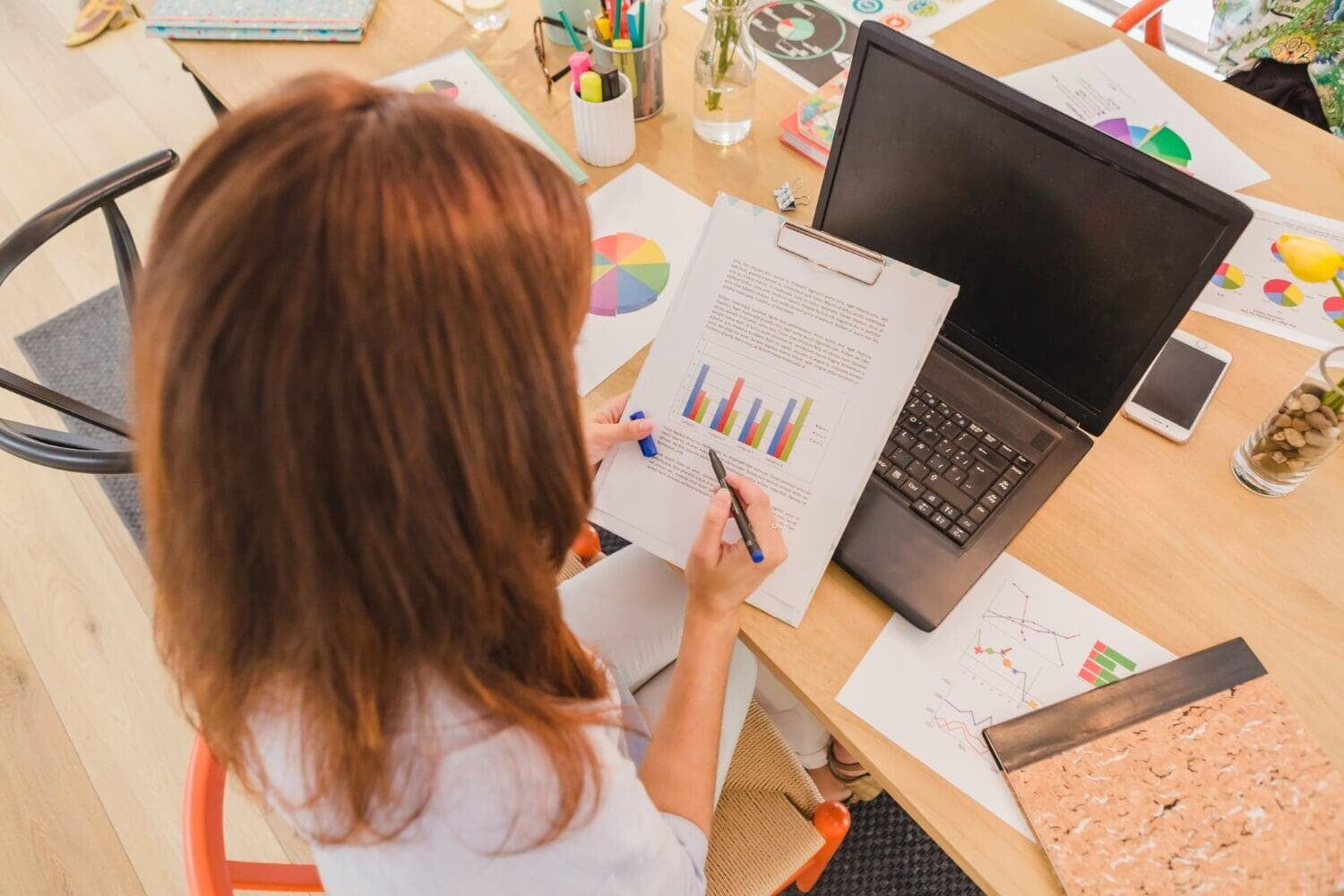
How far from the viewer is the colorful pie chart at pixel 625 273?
3.11 ft

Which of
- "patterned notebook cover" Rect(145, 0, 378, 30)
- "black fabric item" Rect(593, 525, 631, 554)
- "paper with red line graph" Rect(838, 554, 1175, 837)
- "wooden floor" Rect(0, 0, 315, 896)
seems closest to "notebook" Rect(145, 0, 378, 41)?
"patterned notebook cover" Rect(145, 0, 378, 30)

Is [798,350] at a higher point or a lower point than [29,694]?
higher

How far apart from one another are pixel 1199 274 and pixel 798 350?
0.32 metres

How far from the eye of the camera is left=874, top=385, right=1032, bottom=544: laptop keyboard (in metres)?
0.76

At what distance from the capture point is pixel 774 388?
0.77 m

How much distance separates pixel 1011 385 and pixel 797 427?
229 mm

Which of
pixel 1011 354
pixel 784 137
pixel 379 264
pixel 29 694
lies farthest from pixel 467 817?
pixel 29 694

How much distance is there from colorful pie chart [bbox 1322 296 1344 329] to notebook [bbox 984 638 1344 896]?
1.46 ft

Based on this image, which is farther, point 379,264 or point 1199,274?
point 1199,274

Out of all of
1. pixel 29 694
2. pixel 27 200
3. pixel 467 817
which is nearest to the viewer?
pixel 467 817

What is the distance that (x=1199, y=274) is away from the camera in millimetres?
636

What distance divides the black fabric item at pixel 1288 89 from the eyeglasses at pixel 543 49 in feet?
3.83

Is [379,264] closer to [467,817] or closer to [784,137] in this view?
[467,817]

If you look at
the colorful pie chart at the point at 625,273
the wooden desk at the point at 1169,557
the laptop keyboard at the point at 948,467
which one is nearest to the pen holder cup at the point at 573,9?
the wooden desk at the point at 1169,557
